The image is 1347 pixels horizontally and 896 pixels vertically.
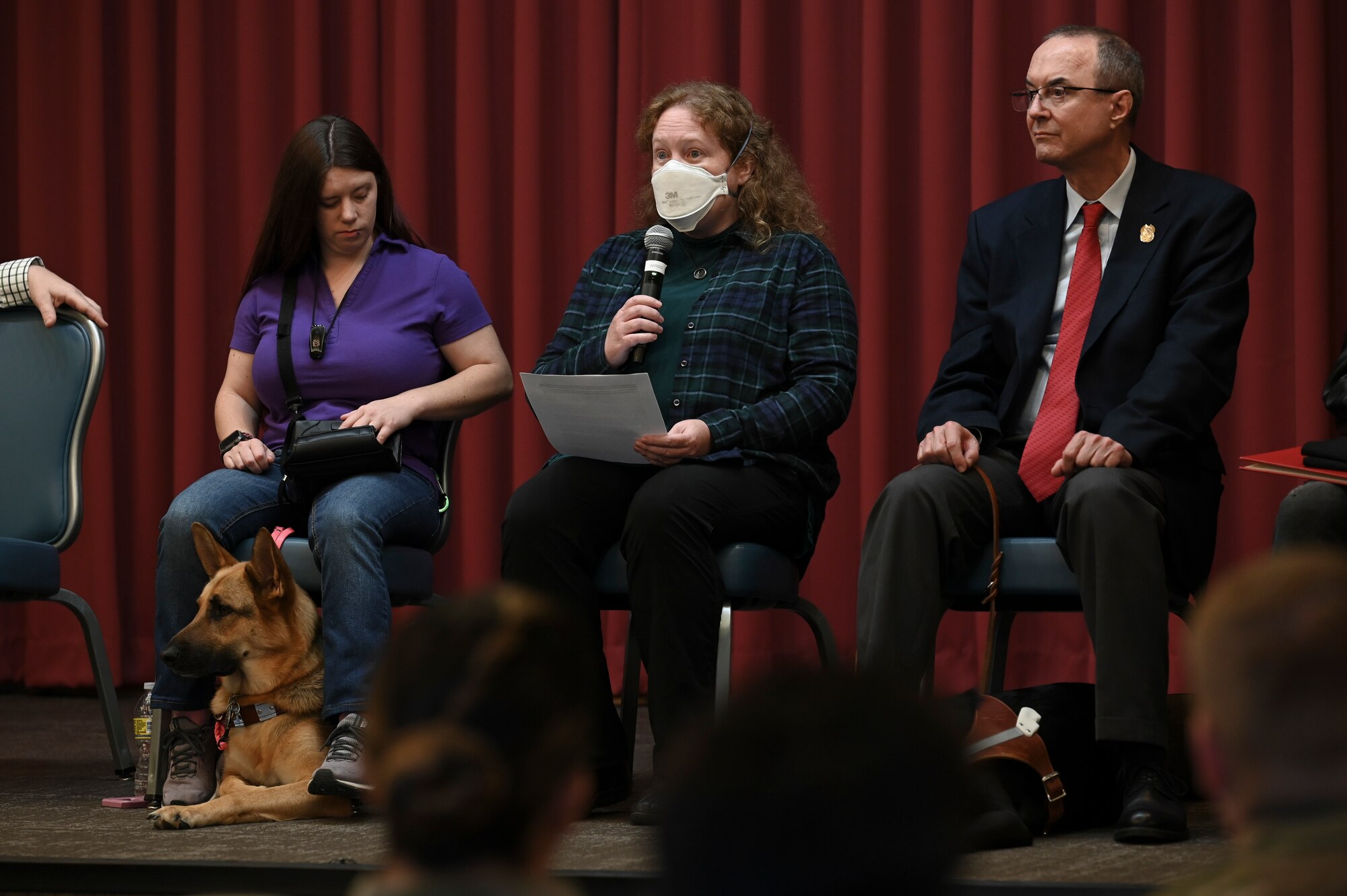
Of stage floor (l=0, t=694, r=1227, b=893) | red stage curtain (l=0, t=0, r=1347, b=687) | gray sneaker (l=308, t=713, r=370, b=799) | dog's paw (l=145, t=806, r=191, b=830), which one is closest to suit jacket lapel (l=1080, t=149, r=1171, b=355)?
stage floor (l=0, t=694, r=1227, b=893)

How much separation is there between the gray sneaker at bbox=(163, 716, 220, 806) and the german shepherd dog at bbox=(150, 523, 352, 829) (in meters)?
0.03

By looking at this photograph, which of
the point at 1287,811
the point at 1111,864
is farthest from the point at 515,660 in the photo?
the point at 1111,864

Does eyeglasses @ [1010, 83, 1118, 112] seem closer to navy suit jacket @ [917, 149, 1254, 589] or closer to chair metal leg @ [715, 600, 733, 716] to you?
navy suit jacket @ [917, 149, 1254, 589]

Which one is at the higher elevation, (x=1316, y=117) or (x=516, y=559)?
(x=1316, y=117)

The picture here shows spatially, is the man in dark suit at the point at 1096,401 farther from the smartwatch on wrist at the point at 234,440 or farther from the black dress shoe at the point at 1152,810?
the smartwatch on wrist at the point at 234,440

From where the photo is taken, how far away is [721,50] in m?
3.95

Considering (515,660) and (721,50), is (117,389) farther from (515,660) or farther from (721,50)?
(515,660)

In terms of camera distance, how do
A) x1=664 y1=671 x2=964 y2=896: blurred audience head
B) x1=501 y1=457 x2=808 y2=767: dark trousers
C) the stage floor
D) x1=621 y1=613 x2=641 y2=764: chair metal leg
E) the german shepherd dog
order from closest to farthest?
x1=664 y1=671 x2=964 y2=896: blurred audience head, the stage floor, x1=501 y1=457 x2=808 y2=767: dark trousers, the german shepherd dog, x1=621 y1=613 x2=641 y2=764: chair metal leg

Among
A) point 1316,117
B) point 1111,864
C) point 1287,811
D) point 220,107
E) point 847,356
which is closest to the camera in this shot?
point 1287,811

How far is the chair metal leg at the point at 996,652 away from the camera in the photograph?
2.41 m

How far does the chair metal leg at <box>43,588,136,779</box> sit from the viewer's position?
2.80 metres

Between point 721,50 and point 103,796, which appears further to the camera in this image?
point 721,50

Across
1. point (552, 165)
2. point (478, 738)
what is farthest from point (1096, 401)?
point (552, 165)

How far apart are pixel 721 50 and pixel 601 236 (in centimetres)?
61
